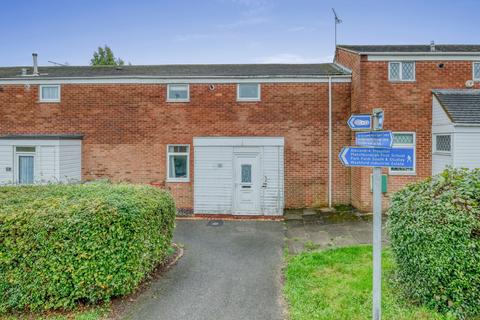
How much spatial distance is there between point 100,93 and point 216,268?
9694 mm

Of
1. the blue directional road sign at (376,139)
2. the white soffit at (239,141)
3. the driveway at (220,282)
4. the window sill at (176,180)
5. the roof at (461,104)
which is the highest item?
the roof at (461,104)

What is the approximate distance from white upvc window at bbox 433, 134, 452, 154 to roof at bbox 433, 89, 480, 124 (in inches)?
26.6

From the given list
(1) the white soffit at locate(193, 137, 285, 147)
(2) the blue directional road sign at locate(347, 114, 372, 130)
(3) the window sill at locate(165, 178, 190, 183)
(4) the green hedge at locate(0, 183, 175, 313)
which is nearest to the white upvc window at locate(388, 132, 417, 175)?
(1) the white soffit at locate(193, 137, 285, 147)

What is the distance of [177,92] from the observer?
13.1m

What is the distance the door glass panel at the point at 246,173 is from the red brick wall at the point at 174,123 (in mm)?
1371

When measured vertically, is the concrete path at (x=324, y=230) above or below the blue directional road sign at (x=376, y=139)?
below

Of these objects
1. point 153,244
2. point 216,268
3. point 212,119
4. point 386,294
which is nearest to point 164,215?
point 153,244

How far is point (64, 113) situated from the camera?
13.3 meters

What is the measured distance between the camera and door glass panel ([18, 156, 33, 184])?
41.4ft

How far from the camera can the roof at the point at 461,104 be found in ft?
33.7

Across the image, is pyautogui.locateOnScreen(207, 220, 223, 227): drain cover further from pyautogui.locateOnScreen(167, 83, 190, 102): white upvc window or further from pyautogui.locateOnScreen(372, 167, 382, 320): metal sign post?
pyautogui.locateOnScreen(372, 167, 382, 320): metal sign post

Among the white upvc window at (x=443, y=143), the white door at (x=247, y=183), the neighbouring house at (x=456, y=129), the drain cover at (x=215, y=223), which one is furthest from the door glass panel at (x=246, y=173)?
the white upvc window at (x=443, y=143)

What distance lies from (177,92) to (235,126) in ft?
9.02

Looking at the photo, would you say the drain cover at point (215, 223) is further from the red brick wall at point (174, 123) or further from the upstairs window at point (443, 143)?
the upstairs window at point (443, 143)
